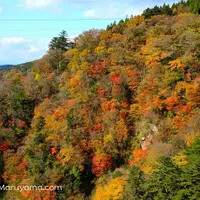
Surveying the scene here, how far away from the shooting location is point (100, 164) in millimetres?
33938

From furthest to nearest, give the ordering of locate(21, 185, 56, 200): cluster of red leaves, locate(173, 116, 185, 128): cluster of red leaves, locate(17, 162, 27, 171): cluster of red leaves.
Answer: locate(17, 162, 27, 171): cluster of red leaves, locate(21, 185, 56, 200): cluster of red leaves, locate(173, 116, 185, 128): cluster of red leaves

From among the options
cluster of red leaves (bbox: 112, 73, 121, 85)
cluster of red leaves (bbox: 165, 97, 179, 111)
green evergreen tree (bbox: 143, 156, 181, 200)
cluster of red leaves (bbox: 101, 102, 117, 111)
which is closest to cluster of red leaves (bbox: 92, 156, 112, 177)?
cluster of red leaves (bbox: 101, 102, 117, 111)

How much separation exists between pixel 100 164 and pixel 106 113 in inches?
239

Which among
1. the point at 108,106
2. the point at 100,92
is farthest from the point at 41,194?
the point at 100,92

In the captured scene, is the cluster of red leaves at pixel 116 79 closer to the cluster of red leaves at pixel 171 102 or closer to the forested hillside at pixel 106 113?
the forested hillside at pixel 106 113

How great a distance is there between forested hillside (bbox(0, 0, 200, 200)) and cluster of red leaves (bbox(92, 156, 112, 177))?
0.37ft

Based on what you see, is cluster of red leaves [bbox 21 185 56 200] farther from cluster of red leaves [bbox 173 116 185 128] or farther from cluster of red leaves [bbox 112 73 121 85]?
cluster of red leaves [bbox 112 73 121 85]

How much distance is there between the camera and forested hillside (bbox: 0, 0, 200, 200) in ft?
103

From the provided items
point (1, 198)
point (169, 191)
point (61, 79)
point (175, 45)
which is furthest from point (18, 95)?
point (169, 191)

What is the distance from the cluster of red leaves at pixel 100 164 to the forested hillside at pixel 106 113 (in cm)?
11

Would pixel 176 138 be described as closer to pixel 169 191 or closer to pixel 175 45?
pixel 169 191

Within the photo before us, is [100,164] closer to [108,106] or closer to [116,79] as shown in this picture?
[108,106]

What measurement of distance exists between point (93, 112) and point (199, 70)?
1358 centimetres

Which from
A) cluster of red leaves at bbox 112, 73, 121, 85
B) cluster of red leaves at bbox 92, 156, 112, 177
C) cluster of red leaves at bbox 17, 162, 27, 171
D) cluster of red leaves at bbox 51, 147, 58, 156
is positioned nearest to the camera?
cluster of red leaves at bbox 92, 156, 112, 177
